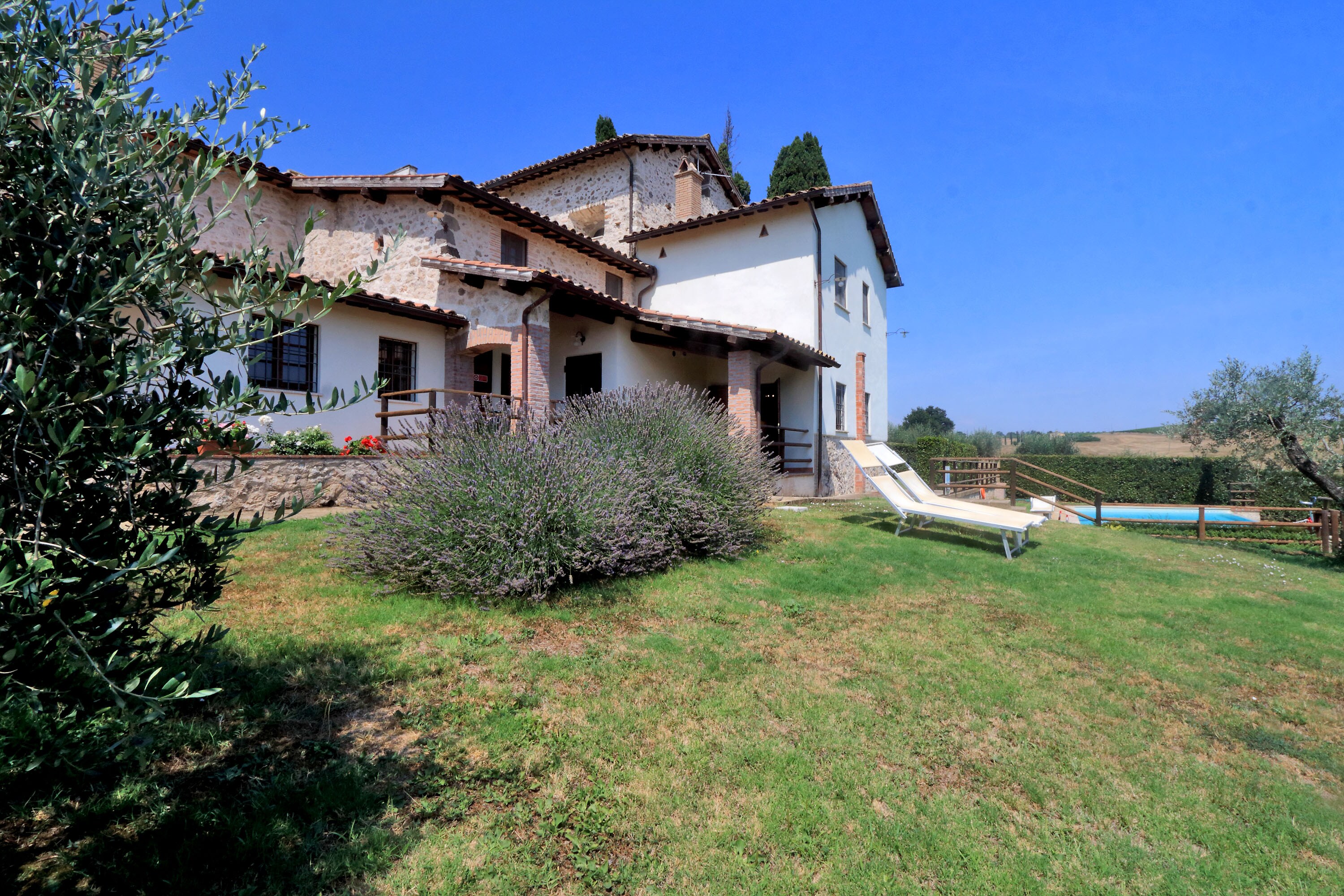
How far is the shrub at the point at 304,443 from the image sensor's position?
28.6 feet

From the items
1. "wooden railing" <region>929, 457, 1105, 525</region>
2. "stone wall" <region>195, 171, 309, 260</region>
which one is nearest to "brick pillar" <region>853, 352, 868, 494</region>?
"wooden railing" <region>929, 457, 1105, 525</region>

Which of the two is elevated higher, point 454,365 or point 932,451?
point 454,365

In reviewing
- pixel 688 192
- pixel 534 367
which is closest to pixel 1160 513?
pixel 688 192

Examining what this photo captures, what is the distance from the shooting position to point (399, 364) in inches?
Result: 456

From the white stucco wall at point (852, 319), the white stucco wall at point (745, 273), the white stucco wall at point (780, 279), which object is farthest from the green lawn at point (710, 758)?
the white stucco wall at point (852, 319)

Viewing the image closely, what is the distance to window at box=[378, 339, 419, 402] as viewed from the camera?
11328mm

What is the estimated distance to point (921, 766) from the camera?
296cm

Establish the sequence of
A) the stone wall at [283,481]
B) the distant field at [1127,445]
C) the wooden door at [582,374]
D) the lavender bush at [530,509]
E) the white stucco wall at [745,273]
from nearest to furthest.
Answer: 1. the lavender bush at [530,509]
2. the stone wall at [283,481]
3. the wooden door at [582,374]
4. the white stucco wall at [745,273]
5. the distant field at [1127,445]

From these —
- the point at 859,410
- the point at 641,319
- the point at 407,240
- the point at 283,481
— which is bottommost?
the point at 283,481

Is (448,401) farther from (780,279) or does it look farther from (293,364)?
(780,279)

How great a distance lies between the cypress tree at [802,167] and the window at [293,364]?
1679 cm

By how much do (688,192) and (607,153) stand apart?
253 centimetres

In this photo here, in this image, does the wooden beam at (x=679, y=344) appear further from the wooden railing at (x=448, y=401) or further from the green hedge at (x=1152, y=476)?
the green hedge at (x=1152, y=476)

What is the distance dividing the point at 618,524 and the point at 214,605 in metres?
3.08
